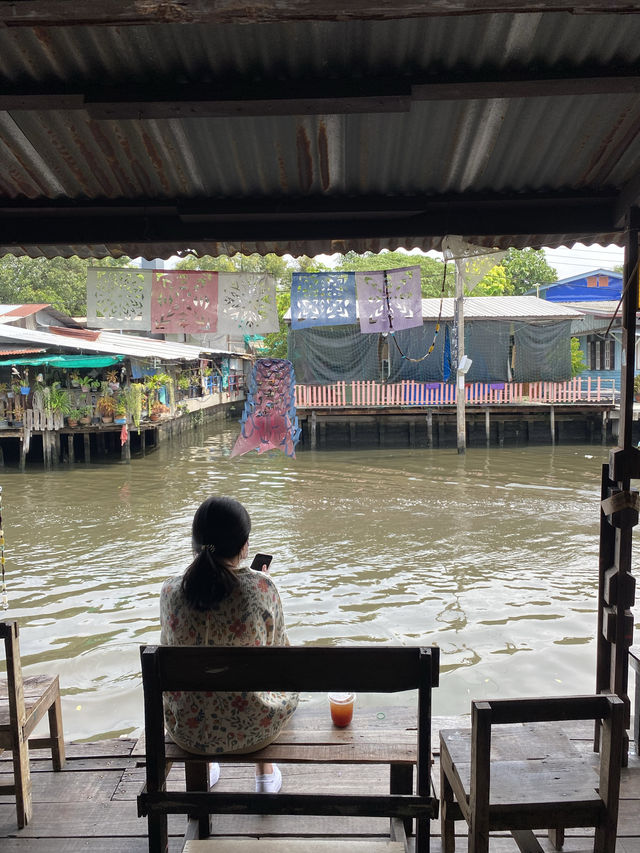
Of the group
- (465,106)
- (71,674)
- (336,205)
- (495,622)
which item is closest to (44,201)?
(336,205)

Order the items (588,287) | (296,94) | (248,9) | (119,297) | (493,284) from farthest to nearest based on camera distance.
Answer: (493,284) < (588,287) < (119,297) < (296,94) < (248,9)

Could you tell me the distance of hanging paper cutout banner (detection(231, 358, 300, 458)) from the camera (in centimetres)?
927

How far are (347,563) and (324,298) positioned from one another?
15.0 feet

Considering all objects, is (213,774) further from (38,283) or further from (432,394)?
(38,283)

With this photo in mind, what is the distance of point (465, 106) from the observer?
288 centimetres

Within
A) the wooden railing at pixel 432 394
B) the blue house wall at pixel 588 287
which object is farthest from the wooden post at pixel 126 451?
the blue house wall at pixel 588 287

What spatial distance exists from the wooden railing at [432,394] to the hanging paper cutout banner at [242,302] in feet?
49.2

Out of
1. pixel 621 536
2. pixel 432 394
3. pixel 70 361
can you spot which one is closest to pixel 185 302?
pixel 621 536

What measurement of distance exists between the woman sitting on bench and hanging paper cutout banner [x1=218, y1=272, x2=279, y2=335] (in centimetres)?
351

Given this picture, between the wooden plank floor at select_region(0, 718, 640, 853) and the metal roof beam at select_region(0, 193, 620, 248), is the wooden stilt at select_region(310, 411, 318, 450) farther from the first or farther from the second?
the wooden plank floor at select_region(0, 718, 640, 853)

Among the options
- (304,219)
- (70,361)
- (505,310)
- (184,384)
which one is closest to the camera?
(304,219)

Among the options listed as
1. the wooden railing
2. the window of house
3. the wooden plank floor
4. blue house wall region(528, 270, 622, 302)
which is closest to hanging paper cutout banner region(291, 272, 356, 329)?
the wooden plank floor

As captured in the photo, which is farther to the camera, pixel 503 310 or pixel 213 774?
pixel 503 310

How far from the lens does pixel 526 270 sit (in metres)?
39.8
